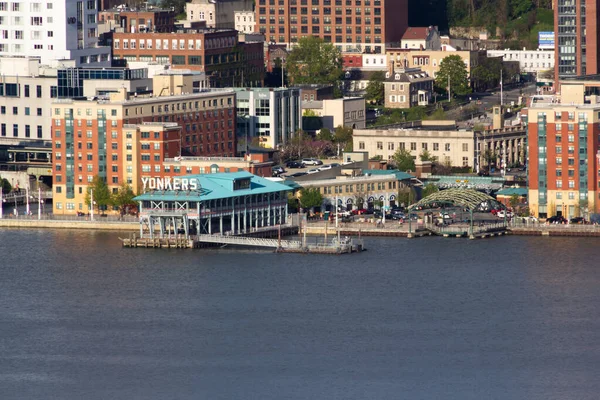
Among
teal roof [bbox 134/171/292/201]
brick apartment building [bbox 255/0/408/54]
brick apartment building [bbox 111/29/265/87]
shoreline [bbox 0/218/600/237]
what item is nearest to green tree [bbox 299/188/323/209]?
shoreline [bbox 0/218/600/237]

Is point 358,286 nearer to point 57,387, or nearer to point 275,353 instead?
point 275,353

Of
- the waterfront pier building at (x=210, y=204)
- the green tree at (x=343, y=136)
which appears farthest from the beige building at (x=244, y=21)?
the waterfront pier building at (x=210, y=204)

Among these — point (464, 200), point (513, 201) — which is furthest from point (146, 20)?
point (464, 200)

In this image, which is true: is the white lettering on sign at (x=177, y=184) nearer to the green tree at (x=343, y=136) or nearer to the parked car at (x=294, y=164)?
the parked car at (x=294, y=164)

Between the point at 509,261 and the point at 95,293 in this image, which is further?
the point at 509,261

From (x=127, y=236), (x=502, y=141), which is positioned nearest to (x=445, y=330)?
(x=127, y=236)

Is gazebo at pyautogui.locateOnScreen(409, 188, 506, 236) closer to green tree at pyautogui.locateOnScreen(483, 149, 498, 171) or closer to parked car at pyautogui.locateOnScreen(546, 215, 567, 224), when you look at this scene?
parked car at pyautogui.locateOnScreen(546, 215, 567, 224)

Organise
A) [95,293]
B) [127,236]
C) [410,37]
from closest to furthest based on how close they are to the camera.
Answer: [95,293] < [127,236] < [410,37]
